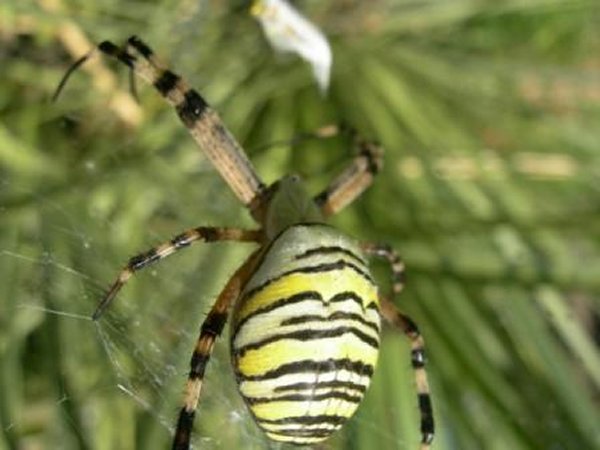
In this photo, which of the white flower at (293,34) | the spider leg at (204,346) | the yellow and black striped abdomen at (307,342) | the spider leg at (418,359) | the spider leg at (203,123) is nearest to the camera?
the yellow and black striped abdomen at (307,342)

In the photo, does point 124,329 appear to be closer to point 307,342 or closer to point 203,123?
point 307,342

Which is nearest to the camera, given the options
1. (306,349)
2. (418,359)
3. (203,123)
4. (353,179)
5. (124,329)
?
(306,349)

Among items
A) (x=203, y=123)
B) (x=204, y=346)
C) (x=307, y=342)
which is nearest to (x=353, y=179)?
(x=203, y=123)

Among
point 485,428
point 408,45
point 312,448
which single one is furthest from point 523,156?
point 312,448

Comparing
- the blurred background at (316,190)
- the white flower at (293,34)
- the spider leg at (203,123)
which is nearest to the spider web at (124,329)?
the blurred background at (316,190)

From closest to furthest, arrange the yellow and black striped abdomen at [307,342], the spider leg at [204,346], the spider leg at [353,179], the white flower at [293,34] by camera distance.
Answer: the yellow and black striped abdomen at [307,342]
the spider leg at [204,346]
the spider leg at [353,179]
the white flower at [293,34]

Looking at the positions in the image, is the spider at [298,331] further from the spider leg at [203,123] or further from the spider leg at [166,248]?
the spider leg at [203,123]
